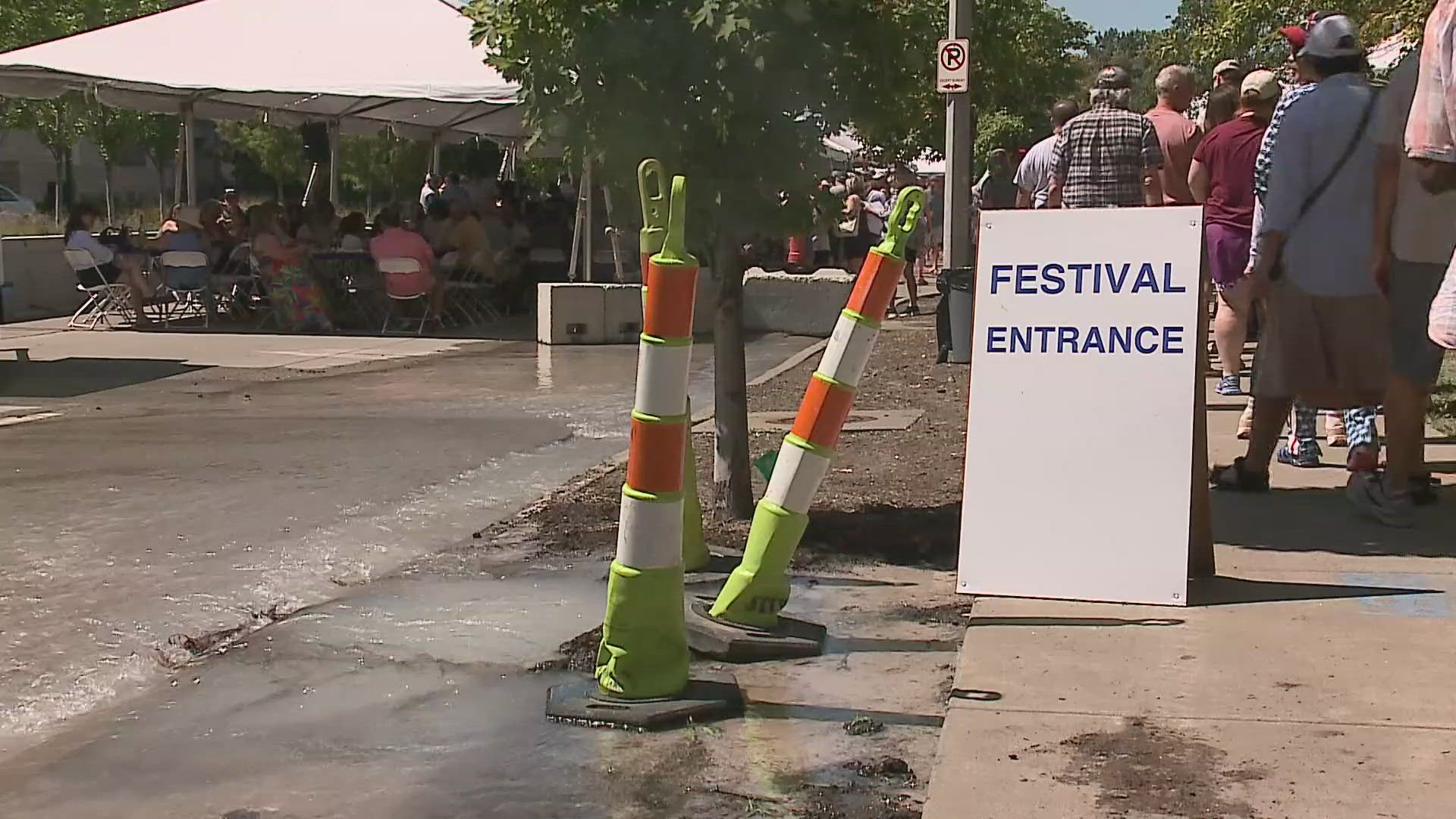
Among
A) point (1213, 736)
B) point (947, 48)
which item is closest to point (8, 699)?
point (1213, 736)

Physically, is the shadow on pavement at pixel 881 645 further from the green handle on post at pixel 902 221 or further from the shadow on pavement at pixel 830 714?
the green handle on post at pixel 902 221

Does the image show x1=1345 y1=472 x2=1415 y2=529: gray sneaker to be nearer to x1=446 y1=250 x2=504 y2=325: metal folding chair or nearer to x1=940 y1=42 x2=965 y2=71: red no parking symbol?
x1=940 y1=42 x2=965 y2=71: red no parking symbol

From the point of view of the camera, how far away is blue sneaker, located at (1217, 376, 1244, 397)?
1045cm

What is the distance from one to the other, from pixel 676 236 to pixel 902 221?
1.06 m

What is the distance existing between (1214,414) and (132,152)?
56.1 m

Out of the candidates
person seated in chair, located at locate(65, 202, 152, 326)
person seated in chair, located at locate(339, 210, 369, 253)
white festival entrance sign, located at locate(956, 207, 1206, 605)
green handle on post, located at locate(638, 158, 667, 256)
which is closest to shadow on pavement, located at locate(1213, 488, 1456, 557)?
white festival entrance sign, located at locate(956, 207, 1206, 605)

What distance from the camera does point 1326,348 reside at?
683 cm

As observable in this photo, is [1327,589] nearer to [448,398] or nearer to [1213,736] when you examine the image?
[1213,736]

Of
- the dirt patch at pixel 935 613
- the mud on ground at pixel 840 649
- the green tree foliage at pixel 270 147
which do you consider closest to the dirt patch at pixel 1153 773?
the mud on ground at pixel 840 649

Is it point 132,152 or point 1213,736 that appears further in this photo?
point 132,152

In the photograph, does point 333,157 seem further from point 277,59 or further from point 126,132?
point 126,132

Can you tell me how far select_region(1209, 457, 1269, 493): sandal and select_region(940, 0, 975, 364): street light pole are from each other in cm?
567

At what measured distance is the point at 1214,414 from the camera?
9844 mm

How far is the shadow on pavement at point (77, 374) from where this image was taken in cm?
1292
